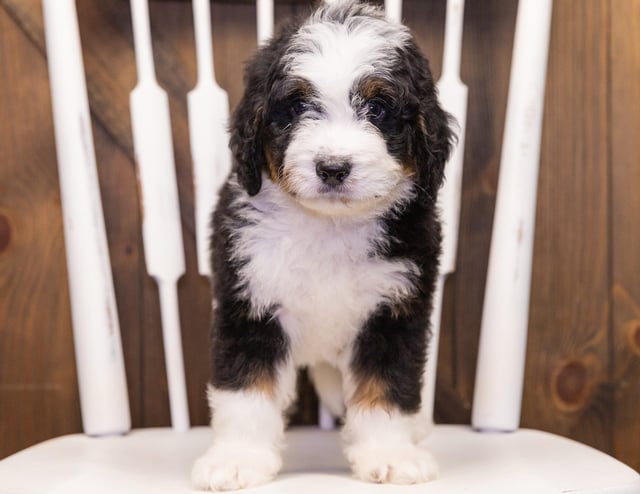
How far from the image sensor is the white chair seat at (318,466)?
4.76 feet

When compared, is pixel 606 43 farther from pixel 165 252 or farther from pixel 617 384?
pixel 165 252

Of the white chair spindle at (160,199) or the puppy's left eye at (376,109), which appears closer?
the puppy's left eye at (376,109)

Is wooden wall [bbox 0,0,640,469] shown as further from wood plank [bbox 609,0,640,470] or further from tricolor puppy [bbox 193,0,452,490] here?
tricolor puppy [bbox 193,0,452,490]

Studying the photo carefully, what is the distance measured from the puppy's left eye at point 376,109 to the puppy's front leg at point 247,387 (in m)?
0.49

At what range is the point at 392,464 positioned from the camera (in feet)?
5.31

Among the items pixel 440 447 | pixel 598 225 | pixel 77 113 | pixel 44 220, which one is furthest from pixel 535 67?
pixel 44 220

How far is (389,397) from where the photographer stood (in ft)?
5.68


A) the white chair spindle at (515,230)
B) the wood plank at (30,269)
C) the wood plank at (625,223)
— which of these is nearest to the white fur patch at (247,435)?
the white chair spindle at (515,230)

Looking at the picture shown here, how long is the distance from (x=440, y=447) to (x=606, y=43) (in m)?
1.30

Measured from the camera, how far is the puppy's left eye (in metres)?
1.59

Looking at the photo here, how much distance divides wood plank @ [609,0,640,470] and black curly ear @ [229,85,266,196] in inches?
48.2

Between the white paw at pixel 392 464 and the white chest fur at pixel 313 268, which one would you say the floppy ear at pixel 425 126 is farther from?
the white paw at pixel 392 464

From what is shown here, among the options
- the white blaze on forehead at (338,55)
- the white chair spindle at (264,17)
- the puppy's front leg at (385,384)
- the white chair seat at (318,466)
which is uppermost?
the white chair spindle at (264,17)

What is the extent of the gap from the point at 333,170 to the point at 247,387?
0.54 meters
